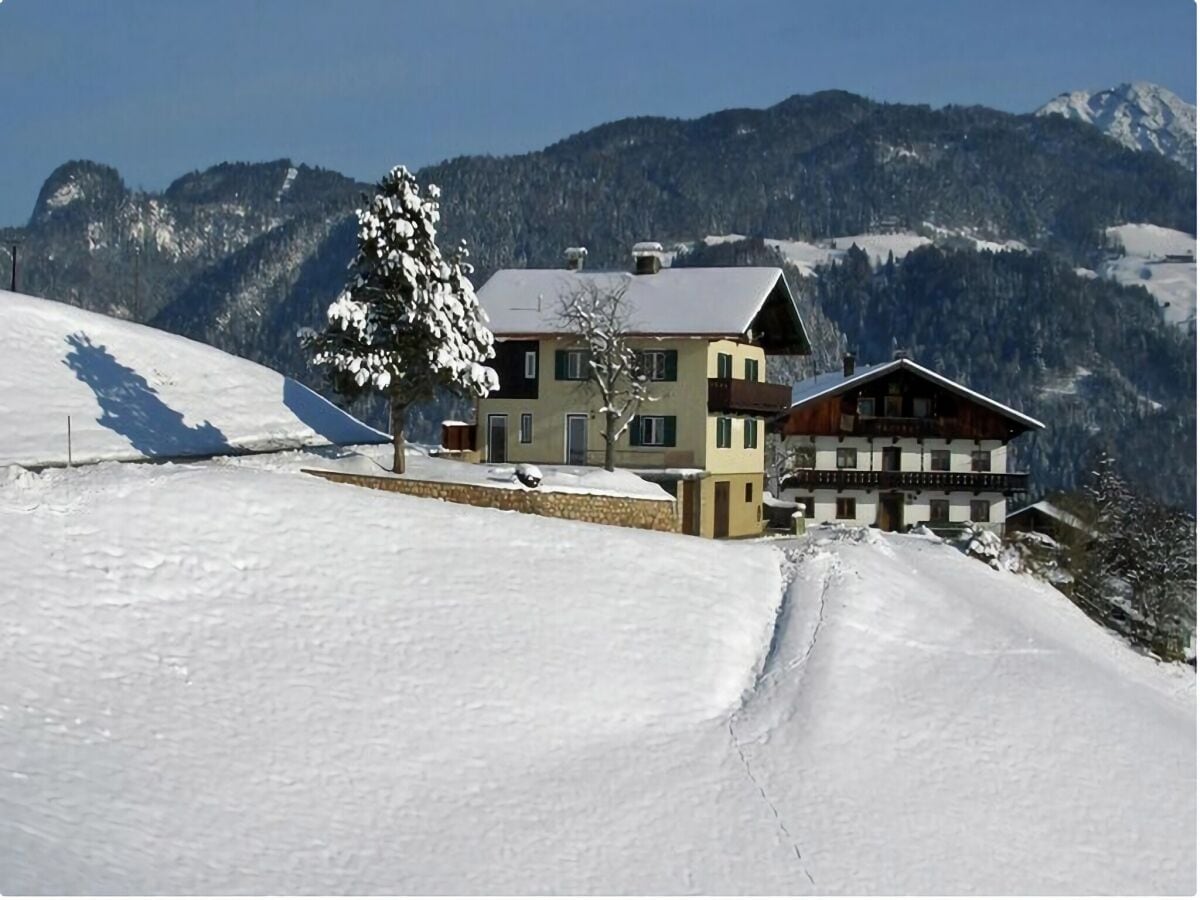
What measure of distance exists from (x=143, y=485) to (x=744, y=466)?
27.6 metres

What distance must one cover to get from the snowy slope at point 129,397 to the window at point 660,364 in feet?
32.9

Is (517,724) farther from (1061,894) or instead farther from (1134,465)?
(1134,465)

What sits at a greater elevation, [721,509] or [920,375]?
[920,375]

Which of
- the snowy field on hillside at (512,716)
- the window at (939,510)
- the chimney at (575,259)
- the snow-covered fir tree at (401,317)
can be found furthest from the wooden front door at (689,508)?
the window at (939,510)

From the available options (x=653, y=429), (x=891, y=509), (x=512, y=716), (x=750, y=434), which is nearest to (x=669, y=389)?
(x=653, y=429)

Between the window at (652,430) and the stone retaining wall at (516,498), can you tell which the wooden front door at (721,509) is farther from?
the stone retaining wall at (516,498)

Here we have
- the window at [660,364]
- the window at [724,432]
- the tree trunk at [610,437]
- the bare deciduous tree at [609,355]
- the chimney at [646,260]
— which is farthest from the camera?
the chimney at [646,260]

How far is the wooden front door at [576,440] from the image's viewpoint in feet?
160

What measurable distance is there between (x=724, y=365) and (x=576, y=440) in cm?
610

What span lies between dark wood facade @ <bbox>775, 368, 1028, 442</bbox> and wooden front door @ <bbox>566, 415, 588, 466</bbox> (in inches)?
926

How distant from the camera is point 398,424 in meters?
37.4

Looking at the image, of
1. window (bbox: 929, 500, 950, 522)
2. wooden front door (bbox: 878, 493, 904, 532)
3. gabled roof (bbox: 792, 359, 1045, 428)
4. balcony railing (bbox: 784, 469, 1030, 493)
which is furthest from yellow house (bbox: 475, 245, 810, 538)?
window (bbox: 929, 500, 950, 522)

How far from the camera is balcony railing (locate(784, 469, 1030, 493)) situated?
6931 centimetres

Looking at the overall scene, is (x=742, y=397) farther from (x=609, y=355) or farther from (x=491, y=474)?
(x=491, y=474)
